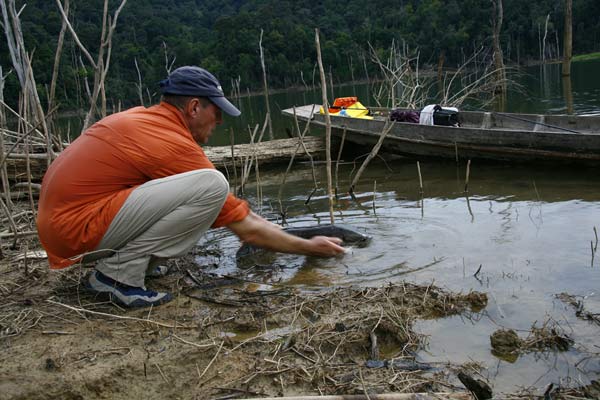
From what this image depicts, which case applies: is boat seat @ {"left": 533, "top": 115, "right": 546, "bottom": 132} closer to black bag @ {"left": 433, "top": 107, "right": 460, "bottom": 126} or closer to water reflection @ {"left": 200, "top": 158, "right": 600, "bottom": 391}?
black bag @ {"left": 433, "top": 107, "right": 460, "bottom": 126}

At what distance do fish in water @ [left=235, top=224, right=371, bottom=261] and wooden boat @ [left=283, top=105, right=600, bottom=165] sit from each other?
2.57 m

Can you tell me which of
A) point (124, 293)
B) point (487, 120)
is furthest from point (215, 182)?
point (487, 120)

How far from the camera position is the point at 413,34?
62.6 metres

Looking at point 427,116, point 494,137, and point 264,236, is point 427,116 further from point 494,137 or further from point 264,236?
point 264,236

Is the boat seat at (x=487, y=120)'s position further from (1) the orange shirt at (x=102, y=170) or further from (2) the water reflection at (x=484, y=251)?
(1) the orange shirt at (x=102, y=170)

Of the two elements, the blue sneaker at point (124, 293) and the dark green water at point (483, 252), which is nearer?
the dark green water at point (483, 252)

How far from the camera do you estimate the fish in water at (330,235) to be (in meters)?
5.42

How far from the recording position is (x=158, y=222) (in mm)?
3627

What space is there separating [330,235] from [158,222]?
2317 mm

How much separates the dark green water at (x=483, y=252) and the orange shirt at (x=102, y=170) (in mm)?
1494

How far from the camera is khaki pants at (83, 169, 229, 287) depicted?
3.52 metres

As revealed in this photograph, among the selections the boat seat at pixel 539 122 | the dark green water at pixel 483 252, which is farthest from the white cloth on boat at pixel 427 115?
the boat seat at pixel 539 122

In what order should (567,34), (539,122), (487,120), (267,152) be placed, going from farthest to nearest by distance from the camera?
(567,34) → (487,120) → (267,152) → (539,122)

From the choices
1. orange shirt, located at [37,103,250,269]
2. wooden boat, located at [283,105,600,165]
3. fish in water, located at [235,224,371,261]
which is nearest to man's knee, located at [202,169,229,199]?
A: orange shirt, located at [37,103,250,269]
